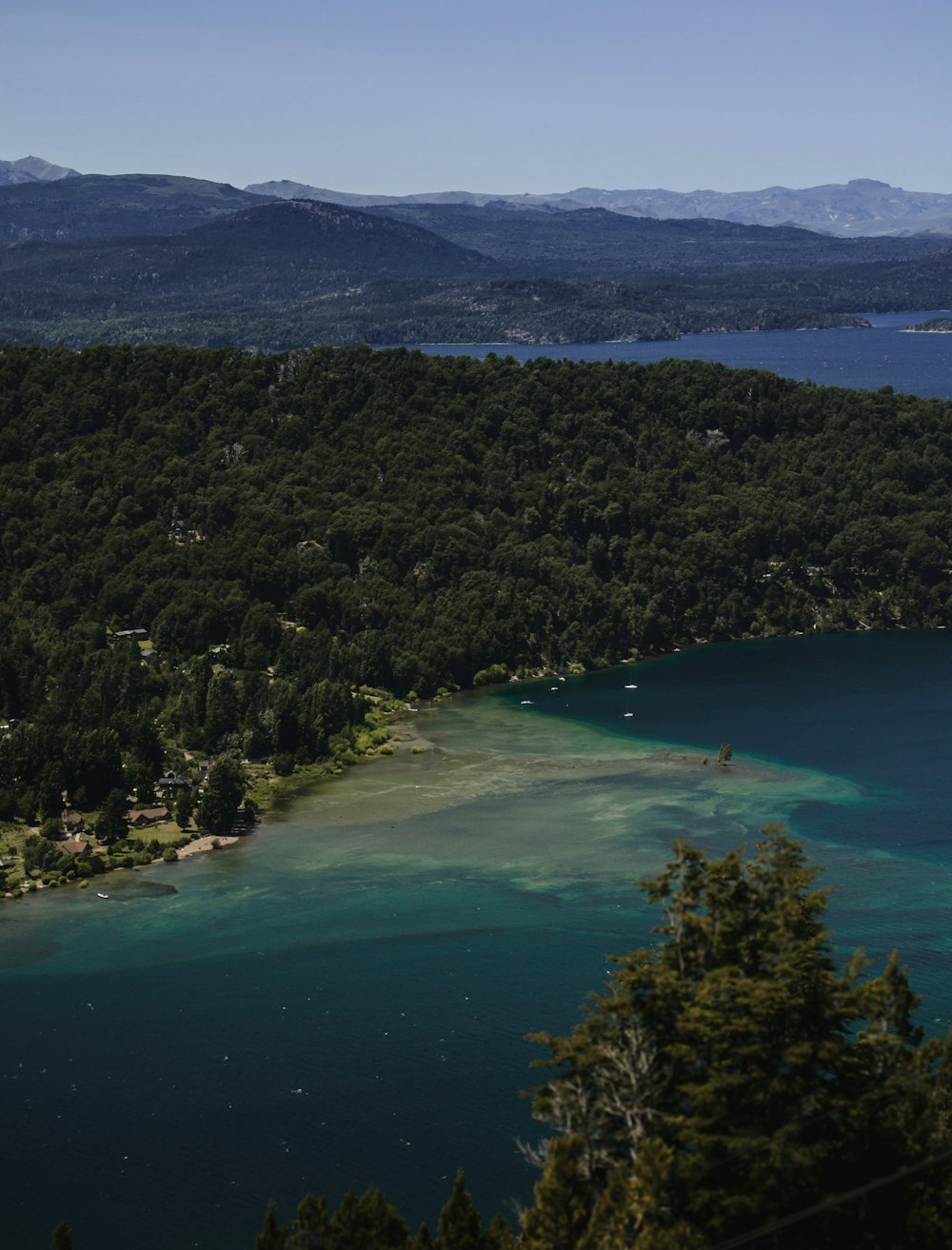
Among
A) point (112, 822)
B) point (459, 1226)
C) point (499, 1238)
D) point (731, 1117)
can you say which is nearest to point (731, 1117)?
point (731, 1117)

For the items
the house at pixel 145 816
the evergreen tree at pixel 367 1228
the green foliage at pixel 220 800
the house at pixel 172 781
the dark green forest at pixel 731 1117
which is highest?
the dark green forest at pixel 731 1117

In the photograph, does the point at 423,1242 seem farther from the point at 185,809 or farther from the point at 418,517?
the point at 418,517

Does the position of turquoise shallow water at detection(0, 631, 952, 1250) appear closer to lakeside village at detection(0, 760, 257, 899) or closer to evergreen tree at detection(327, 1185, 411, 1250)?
lakeside village at detection(0, 760, 257, 899)

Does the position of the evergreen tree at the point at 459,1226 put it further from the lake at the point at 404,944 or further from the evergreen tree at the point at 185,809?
the evergreen tree at the point at 185,809

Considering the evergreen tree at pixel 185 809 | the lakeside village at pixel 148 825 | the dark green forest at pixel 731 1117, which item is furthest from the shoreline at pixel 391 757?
the dark green forest at pixel 731 1117

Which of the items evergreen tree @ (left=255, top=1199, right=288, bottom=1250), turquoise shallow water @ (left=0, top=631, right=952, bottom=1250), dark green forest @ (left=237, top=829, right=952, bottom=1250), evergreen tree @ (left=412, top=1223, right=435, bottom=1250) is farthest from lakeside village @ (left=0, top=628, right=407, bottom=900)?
dark green forest @ (left=237, top=829, right=952, bottom=1250)

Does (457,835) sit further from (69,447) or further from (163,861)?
(69,447)

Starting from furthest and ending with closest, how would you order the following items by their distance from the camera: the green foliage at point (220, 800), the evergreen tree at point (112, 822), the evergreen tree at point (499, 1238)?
the green foliage at point (220, 800)
the evergreen tree at point (112, 822)
the evergreen tree at point (499, 1238)

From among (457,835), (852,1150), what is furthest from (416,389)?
(852,1150)
